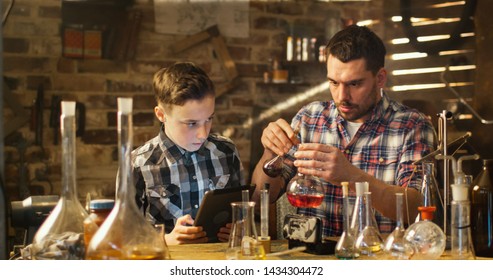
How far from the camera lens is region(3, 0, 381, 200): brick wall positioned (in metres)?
3.78

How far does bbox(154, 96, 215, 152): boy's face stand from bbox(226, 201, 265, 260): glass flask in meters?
0.92

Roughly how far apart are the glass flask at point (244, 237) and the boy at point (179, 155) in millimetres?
834

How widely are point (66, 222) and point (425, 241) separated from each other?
84 cm

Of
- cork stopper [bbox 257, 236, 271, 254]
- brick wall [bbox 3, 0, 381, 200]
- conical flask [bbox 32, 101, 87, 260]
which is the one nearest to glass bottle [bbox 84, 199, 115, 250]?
conical flask [bbox 32, 101, 87, 260]

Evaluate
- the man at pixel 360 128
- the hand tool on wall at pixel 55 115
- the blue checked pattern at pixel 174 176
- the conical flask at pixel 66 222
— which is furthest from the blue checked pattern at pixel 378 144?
the hand tool on wall at pixel 55 115

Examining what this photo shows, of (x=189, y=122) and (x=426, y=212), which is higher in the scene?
(x=189, y=122)

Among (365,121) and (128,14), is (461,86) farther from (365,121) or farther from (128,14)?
(128,14)

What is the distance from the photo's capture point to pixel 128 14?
3986mm

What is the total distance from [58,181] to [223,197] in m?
1.91

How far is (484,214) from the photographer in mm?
1974

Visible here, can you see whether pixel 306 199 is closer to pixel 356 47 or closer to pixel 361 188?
pixel 361 188

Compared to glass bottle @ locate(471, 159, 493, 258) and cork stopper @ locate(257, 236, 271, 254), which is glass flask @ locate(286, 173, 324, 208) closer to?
cork stopper @ locate(257, 236, 271, 254)

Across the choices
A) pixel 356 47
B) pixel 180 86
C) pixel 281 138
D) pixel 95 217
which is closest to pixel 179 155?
pixel 180 86
